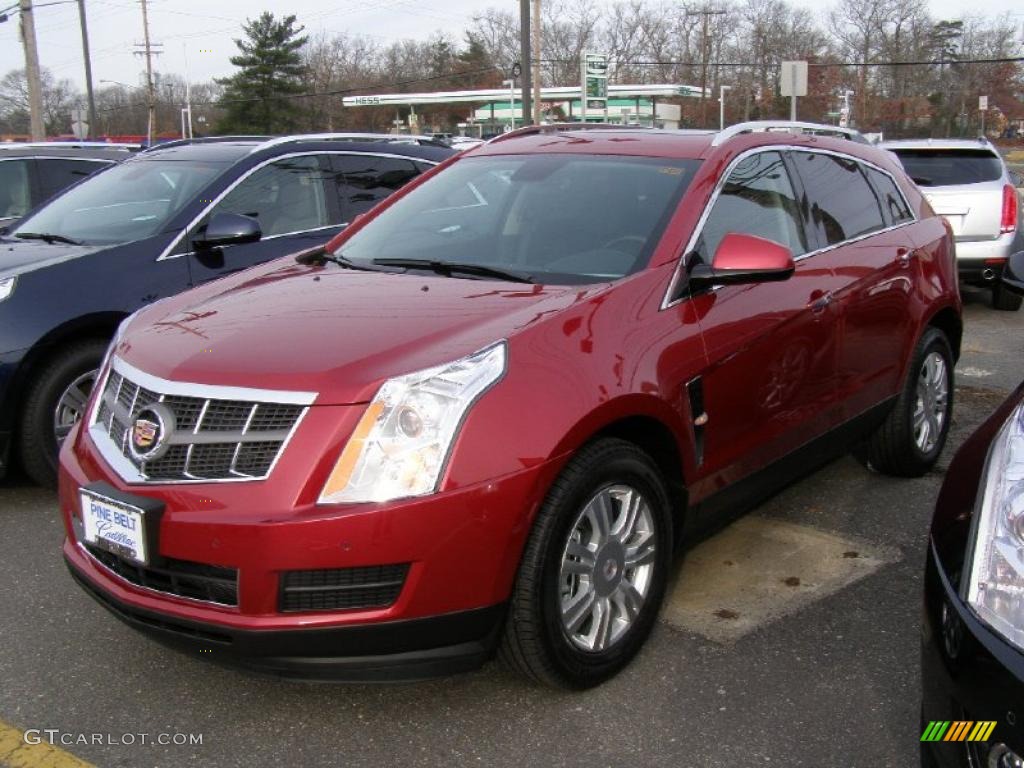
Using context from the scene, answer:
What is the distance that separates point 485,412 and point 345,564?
526 mm

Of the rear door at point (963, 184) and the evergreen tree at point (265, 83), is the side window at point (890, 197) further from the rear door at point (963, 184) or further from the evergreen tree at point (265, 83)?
the evergreen tree at point (265, 83)

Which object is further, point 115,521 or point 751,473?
point 751,473

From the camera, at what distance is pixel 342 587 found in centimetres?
258

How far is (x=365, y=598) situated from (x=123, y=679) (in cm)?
111

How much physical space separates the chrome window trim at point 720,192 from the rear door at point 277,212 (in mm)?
2878

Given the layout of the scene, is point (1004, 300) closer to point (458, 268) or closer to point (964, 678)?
point (458, 268)

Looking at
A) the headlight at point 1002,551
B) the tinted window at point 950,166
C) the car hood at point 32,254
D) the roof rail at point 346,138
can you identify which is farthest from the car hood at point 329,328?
the tinted window at point 950,166

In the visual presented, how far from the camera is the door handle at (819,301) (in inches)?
156

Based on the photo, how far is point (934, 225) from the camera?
16.9 feet

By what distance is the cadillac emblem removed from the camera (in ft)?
9.04

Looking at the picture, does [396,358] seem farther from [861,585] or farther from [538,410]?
[861,585]

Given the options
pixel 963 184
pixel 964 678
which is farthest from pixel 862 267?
pixel 963 184

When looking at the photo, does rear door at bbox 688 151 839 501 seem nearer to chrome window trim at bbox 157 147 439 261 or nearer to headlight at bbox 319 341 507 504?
headlight at bbox 319 341 507 504

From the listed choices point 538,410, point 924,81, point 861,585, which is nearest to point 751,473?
point 861,585
